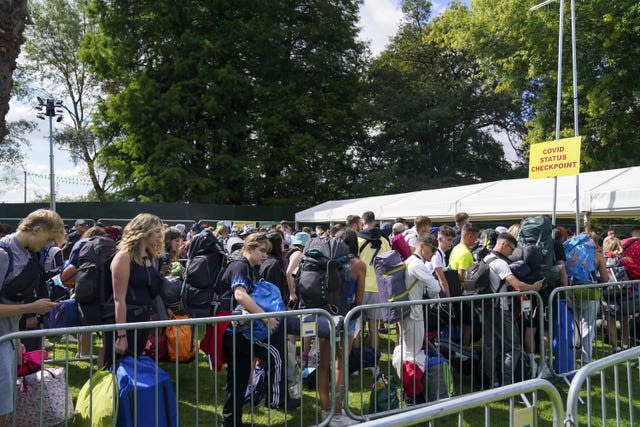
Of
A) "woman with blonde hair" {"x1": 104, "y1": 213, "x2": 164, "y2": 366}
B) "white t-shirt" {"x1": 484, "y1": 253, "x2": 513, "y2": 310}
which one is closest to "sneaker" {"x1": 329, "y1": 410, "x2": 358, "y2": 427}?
"woman with blonde hair" {"x1": 104, "y1": 213, "x2": 164, "y2": 366}

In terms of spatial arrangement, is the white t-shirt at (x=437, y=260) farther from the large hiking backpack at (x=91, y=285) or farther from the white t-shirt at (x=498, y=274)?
the large hiking backpack at (x=91, y=285)

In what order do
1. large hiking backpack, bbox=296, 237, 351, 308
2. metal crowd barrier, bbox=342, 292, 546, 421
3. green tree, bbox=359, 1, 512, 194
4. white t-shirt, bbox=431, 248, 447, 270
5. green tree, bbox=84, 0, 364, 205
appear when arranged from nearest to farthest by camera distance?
1. large hiking backpack, bbox=296, 237, 351, 308
2. metal crowd barrier, bbox=342, 292, 546, 421
3. white t-shirt, bbox=431, 248, 447, 270
4. green tree, bbox=84, 0, 364, 205
5. green tree, bbox=359, 1, 512, 194

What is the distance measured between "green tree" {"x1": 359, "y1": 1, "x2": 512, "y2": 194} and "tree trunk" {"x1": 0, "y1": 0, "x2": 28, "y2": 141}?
2845 centimetres

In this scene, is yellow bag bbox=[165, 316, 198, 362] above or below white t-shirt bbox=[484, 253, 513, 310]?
below

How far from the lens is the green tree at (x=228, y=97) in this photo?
29766 millimetres

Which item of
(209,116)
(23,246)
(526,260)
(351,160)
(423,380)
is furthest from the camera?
(351,160)

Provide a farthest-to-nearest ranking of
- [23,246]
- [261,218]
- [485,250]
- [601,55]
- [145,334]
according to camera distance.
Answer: [261,218], [601,55], [485,250], [145,334], [23,246]

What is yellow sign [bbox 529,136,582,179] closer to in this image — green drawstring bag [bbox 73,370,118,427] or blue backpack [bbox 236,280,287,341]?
blue backpack [bbox 236,280,287,341]

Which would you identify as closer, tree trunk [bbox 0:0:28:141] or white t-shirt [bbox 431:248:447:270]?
tree trunk [bbox 0:0:28:141]

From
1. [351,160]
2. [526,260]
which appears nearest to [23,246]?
[526,260]

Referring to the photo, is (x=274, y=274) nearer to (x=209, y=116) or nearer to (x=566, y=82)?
(x=566, y=82)

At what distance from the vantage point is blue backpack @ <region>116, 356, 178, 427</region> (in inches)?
153

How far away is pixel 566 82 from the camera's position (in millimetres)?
22875

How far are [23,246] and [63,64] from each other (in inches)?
1494
